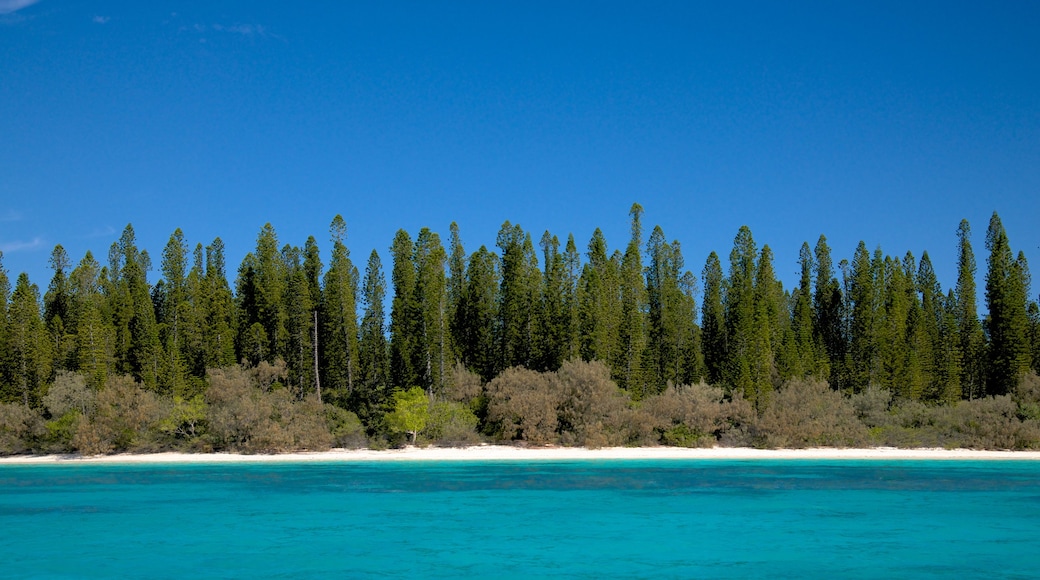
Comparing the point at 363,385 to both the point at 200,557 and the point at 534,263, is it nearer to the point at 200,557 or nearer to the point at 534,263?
the point at 534,263

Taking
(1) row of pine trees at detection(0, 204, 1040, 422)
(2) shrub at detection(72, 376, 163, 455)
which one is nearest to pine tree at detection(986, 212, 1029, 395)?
Result: (1) row of pine trees at detection(0, 204, 1040, 422)

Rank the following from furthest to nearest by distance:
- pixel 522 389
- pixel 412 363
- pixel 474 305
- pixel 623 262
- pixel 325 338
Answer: pixel 623 262, pixel 474 305, pixel 325 338, pixel 412 363, pixel 522 389

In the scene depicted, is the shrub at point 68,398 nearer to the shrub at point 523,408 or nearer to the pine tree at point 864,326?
the shrub at point 523,408

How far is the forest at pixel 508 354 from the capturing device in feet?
144

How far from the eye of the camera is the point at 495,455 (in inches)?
1674

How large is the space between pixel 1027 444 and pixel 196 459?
42.2 meters

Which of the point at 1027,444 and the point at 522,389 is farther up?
the point at 522,389

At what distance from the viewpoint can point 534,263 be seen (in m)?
58.3

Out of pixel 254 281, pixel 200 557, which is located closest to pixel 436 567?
pixel 200 557

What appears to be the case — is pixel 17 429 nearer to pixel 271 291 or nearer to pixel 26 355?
pixel 26 355

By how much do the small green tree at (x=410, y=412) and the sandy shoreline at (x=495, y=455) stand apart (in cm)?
125

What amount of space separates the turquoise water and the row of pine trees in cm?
1706

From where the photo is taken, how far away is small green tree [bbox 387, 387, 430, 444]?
43.0m

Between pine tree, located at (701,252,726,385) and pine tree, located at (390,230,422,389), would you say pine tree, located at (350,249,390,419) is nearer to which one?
pine tree, located at (390,230,422,389)
